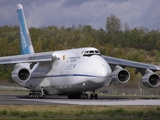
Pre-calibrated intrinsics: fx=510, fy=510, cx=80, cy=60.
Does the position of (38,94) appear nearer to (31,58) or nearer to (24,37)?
(31,58)

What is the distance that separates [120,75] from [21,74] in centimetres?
880

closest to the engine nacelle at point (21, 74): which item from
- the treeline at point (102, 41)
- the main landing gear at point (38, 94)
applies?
the main landing gear at point (38, 94)

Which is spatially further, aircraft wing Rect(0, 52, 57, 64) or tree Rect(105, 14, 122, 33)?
tree Rect(105, 14, 122, 33)

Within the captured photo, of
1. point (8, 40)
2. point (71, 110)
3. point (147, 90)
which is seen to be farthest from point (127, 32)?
point (71, 110)

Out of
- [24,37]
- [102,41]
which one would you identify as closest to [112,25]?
[102,41]

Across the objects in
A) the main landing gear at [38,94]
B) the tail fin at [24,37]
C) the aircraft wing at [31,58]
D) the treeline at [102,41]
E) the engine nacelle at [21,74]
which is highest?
the treeline at [102,41]

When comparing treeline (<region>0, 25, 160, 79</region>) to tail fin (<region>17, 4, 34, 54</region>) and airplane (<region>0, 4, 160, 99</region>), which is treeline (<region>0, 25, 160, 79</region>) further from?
airplane (<region>0, 4, 160, 99</region>)

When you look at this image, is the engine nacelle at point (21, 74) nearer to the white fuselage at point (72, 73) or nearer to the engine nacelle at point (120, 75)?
the white fuselage at point (72, 73)

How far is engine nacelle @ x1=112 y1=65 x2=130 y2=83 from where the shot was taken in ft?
146

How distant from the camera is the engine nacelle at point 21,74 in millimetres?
44688

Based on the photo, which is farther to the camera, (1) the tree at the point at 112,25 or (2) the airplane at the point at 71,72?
(1) the tree at the point at 112,25

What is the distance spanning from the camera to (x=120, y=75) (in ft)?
149

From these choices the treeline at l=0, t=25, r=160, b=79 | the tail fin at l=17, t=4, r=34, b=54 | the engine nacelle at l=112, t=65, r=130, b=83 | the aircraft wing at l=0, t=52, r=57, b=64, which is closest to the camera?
the engine nacelle at l=112, t=65, r=130, b=83

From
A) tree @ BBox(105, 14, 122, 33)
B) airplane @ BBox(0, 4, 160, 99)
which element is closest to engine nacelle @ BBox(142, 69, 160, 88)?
airplane @ BBox(0, 4, 160, 99)
